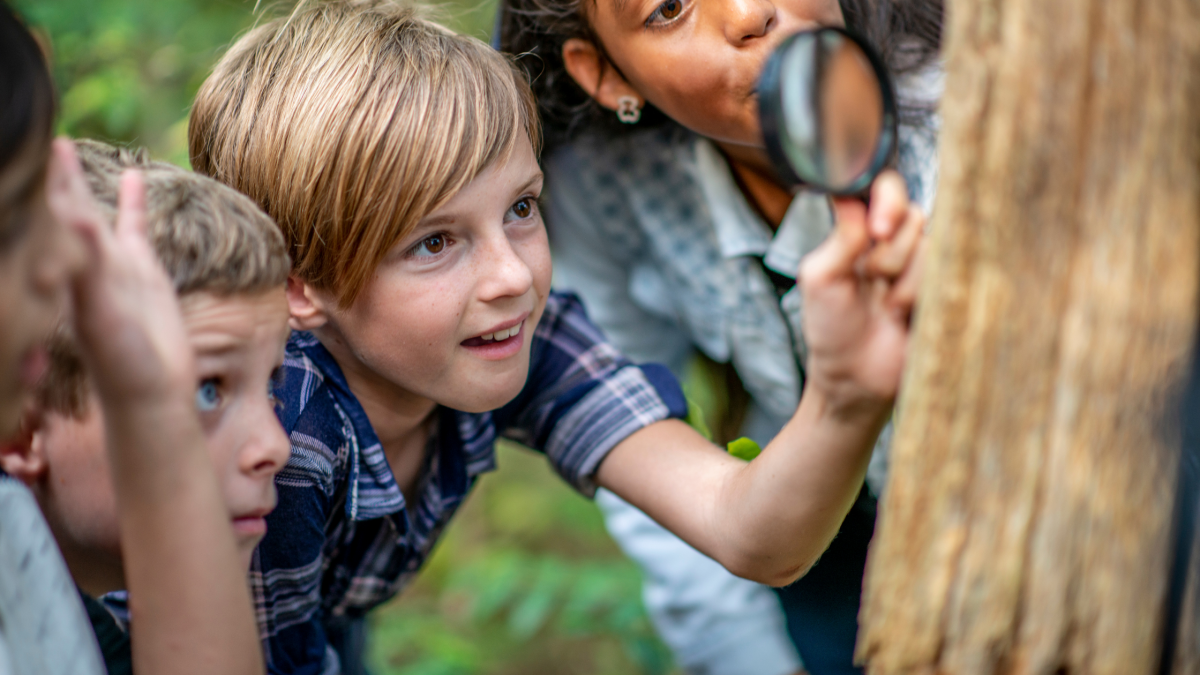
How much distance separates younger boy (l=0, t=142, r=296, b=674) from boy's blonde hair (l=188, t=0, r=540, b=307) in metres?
0.14

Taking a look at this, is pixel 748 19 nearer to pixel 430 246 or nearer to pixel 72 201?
pixel 430 246

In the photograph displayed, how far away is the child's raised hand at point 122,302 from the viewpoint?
2.41 ft

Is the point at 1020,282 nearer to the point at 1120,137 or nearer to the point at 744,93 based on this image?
the point at 1120,137

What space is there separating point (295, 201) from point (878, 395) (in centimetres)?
78

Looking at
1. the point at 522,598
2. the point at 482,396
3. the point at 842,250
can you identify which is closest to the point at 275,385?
the point at 482,396

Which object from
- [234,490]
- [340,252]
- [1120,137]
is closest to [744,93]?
[340,252]

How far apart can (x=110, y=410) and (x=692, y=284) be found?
120cm

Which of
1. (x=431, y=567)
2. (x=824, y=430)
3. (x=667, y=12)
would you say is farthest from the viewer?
(x=431, y=567)

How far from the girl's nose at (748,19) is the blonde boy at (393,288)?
315mm

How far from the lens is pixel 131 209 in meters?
0.79

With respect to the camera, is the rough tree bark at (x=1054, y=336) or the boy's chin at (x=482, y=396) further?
the boy's chin at (x=482, y=396)

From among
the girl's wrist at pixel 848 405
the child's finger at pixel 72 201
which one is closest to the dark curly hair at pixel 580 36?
the girl's wrist at pixel 848 405

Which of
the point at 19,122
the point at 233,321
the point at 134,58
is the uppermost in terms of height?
the point at 19,122

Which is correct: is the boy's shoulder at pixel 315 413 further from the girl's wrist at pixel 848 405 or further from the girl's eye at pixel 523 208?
the girl's wrist at pixel 848 405
